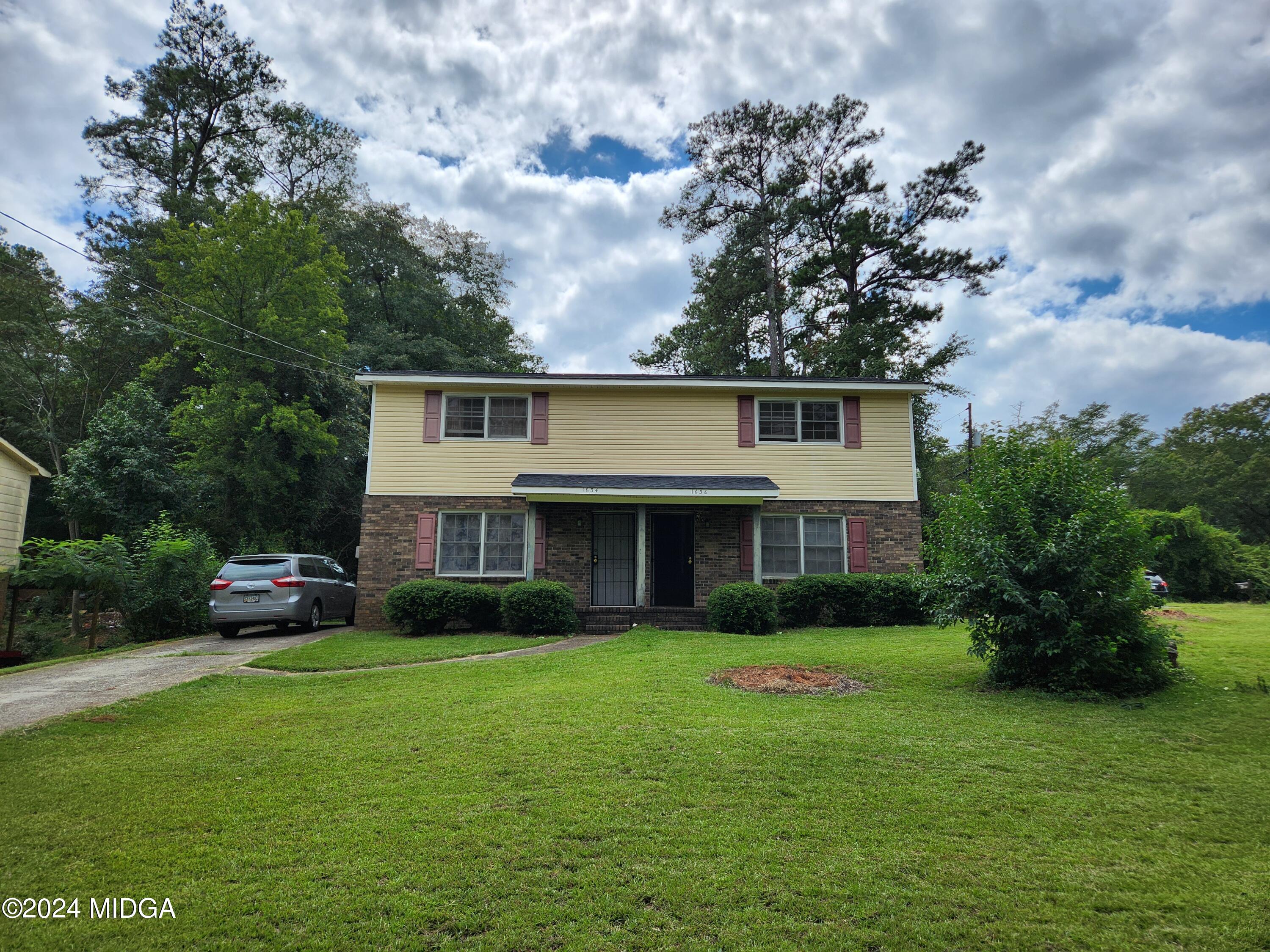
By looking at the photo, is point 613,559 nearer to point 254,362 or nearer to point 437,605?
point 437,605

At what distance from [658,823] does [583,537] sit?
11461 millimetres

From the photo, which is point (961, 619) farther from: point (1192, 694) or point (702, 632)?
point (702, 632)

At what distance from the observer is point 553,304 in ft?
105

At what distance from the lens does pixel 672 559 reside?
1551cm

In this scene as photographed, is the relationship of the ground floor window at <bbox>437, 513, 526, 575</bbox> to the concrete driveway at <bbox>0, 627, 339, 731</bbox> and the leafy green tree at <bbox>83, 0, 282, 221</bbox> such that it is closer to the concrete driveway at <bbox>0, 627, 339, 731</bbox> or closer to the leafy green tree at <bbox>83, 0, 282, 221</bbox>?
the concrete driveway at <bbox>0, 627, 339, 731</bbox>

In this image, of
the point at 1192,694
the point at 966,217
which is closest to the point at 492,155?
the point at 966,217

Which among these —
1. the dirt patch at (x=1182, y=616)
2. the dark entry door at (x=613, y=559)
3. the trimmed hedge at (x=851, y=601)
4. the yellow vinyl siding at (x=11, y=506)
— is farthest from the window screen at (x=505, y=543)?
the dirt patch at (x=1182, y=616)

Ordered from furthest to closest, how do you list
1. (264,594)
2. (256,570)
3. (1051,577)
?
(256,570)
(264,594)
(1051,577)

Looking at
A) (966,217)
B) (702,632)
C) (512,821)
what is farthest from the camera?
(966,217)

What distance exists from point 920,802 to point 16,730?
708 centimetres

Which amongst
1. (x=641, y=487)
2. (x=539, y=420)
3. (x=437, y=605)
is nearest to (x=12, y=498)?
(x=437, y=605)

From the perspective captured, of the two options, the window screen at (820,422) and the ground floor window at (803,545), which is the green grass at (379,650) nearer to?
the ground floor window at (803,545)

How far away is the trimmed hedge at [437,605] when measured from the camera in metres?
12.8

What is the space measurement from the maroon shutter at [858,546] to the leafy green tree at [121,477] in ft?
60.2
